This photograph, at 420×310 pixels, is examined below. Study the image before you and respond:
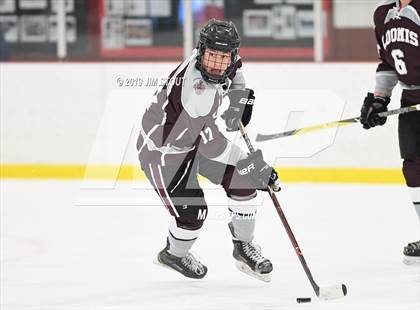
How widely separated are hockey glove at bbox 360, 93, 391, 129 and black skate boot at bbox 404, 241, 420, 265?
496 mm

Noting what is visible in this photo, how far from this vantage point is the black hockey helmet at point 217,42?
3164 mm

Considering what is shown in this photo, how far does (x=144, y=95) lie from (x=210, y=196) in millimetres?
753

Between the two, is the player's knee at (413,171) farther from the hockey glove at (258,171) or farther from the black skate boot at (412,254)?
the hockey glove at (258,171)

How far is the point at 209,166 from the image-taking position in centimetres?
344

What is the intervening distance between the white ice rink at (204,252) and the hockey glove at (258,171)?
0.37m

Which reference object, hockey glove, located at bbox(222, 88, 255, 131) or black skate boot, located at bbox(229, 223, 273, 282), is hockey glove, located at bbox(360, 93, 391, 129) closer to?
hockey glove, located at bbox(222, 88, 255, 131)

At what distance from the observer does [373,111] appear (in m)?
3.84

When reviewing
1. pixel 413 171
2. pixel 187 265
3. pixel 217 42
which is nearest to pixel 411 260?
pixel 413 171

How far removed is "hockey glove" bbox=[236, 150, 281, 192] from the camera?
3.23m

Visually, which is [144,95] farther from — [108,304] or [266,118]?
[108,304]

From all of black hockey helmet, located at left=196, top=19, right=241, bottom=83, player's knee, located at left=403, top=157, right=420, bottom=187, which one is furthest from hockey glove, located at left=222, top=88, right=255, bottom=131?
player's knee, located at left=403, top=157, right=420, bottom=187

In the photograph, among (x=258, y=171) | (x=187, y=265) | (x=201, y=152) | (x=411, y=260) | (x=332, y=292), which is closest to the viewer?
(x=332, y=292)

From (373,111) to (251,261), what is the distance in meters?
0.83

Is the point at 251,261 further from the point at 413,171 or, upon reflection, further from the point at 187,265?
the point at 413,171
